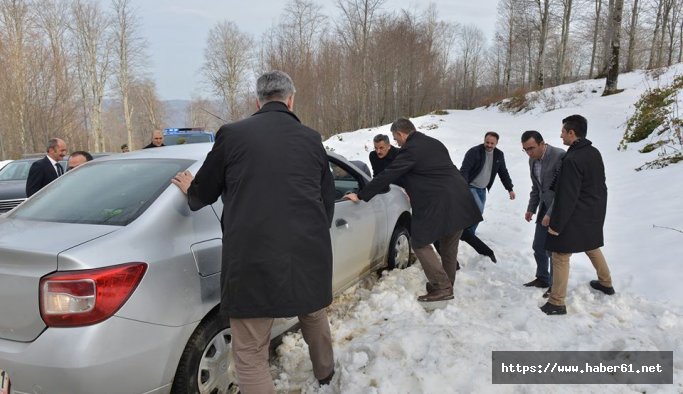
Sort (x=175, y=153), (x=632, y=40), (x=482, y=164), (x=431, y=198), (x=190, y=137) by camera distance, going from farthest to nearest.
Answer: (x=632, y=40) < (x=190, y=137) < (x=482, y=164) < (x=431, y=198) < (x=175, y=153)

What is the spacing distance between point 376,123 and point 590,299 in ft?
81.6

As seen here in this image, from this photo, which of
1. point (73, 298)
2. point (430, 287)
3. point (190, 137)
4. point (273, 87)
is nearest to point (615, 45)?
point (190, 137)

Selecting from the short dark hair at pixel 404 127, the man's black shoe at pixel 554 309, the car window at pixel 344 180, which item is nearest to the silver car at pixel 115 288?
the car window at pixel 344 180

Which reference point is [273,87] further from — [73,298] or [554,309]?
[554,309]

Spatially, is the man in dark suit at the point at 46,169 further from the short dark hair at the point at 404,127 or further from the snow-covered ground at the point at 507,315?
the short dark hair at the point at 404,127

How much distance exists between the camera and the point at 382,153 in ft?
19.5

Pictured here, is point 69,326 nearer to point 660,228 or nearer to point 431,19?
point 660,228

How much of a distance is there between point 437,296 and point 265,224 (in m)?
2.49

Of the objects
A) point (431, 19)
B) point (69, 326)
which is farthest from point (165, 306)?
point (431, 19)

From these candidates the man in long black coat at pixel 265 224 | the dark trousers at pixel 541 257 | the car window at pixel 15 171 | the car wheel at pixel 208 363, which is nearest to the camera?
the man in long black coat at pixel 265 224

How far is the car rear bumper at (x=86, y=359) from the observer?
1.95 meters

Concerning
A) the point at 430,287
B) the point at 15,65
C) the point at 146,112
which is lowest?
the point at 430,287

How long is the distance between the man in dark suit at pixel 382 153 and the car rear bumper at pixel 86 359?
4241mm

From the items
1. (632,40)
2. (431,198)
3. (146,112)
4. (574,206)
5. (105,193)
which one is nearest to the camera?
(105,193)
